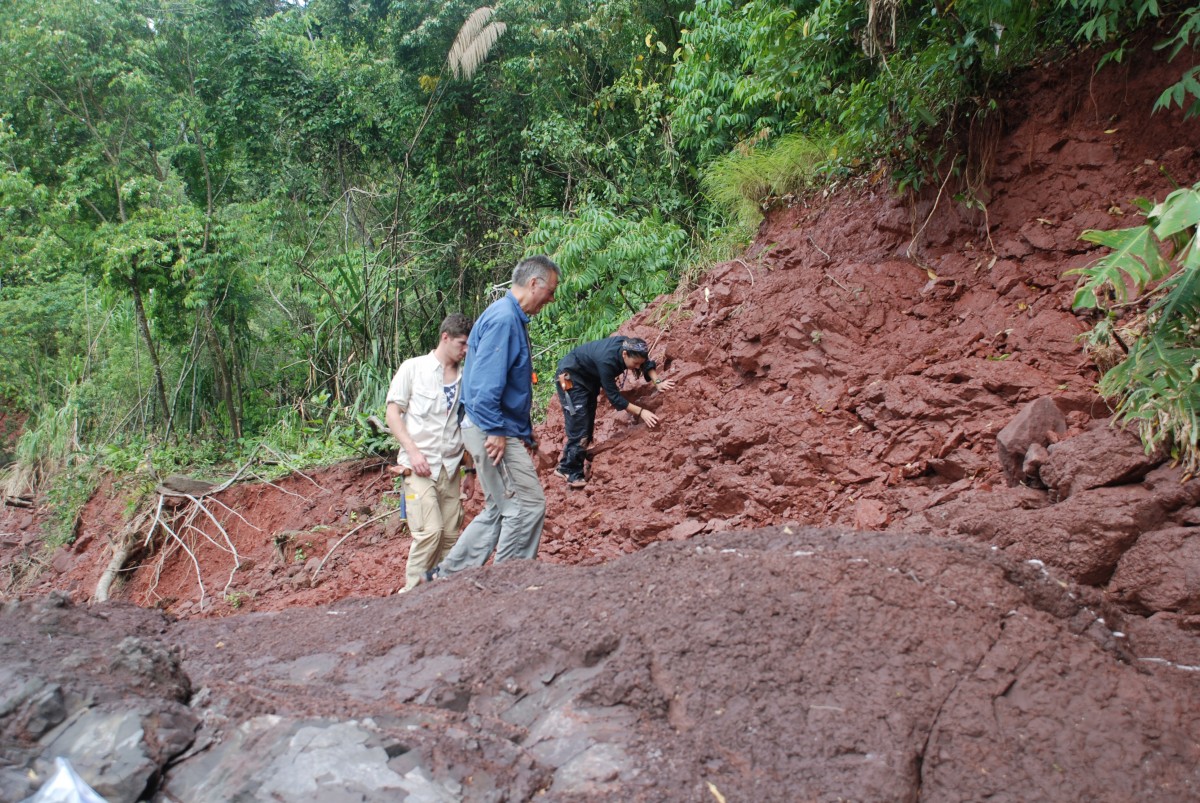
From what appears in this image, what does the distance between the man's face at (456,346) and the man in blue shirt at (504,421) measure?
1.26ft

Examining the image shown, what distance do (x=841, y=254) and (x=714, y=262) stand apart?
184cm

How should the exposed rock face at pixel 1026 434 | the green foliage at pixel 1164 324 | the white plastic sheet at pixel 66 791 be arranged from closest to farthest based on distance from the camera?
1. the white plastic sheet at pixel 66 791
2. the green foliage at pixel 1164 324
3. the exposed rock face at pixel 1026 434

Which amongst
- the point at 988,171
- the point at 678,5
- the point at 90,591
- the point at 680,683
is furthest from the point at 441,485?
the point at 678,5

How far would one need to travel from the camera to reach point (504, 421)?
15.4ft

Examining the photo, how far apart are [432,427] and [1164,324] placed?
12.3ft

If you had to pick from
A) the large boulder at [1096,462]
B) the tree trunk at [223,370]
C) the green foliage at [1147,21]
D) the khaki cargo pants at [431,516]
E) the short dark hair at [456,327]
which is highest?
the green foliage at [1147,21]

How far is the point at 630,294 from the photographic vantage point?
33.5 ft

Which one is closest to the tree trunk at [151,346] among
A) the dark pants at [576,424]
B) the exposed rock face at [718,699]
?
the dark pants at [576,424]

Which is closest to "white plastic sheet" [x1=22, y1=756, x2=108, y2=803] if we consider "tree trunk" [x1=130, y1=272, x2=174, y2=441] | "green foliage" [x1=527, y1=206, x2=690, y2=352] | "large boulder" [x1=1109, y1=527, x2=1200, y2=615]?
"large boulder" [x1=1109, y1=527, x2=1200, y2=615]

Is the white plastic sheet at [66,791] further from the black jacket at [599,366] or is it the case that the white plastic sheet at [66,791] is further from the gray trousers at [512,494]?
the black jacket at [599,366]

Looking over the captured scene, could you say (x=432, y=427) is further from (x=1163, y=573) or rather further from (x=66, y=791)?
(x=1163, y=573)

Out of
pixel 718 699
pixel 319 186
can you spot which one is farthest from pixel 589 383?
pixel 319 186

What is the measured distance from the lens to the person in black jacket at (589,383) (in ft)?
22.9

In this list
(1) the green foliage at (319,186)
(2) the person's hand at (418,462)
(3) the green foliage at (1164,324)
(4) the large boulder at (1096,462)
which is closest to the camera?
(3) the green foliage at (1164,324)
